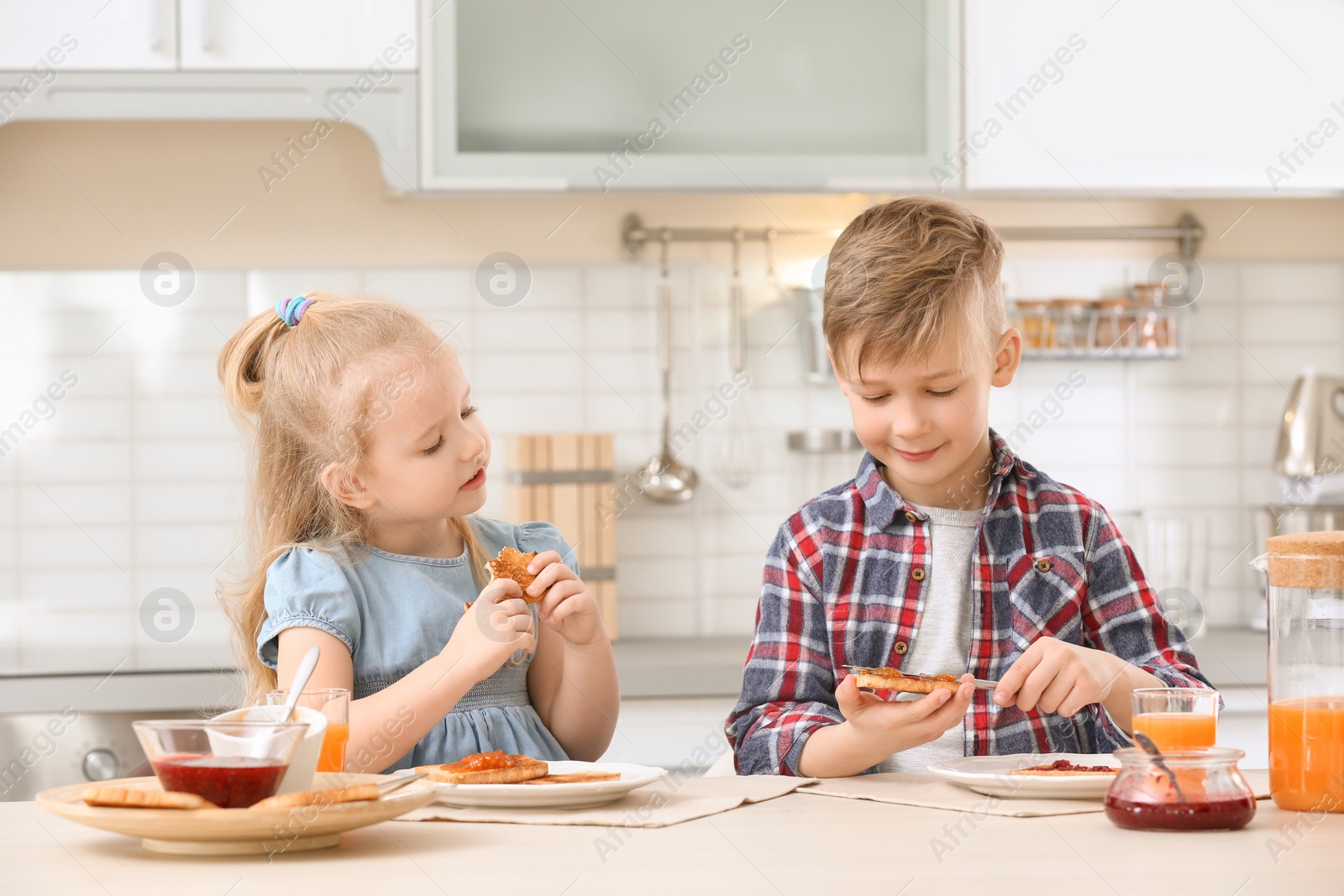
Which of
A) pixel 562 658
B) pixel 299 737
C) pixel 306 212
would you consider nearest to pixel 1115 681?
pixel 562 658

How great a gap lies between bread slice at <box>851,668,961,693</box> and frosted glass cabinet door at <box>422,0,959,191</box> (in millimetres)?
1363

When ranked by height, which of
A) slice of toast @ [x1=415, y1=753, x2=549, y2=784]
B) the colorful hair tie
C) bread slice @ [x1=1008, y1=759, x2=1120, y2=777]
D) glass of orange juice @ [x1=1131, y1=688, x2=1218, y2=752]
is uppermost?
the colorful hair tie

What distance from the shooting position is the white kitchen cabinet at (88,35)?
82.7 inches

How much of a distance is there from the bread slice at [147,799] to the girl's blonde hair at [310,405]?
487 millimetres

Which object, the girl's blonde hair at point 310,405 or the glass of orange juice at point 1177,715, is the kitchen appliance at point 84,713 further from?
the glass of orange juice at point 1177,715

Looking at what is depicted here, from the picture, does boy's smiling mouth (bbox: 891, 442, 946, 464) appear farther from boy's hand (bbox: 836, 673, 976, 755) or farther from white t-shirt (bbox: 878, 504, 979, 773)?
boy's hand (bbox: 836, 673, 976, 755)

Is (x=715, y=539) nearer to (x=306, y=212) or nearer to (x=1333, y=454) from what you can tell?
(x=306, y=212)

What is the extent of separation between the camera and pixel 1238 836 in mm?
804

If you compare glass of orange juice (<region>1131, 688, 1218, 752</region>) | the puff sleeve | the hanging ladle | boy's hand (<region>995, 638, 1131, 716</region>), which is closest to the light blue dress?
the puff sleeve

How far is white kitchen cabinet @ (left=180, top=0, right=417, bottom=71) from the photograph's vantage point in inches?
84.0

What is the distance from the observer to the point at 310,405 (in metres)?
1.29

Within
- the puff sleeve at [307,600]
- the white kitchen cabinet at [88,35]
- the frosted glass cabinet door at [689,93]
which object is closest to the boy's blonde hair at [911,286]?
the puff sleeve at [307,600]

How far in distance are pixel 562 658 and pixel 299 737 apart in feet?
1.76

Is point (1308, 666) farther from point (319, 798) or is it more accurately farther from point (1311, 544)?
point (319, 798)
